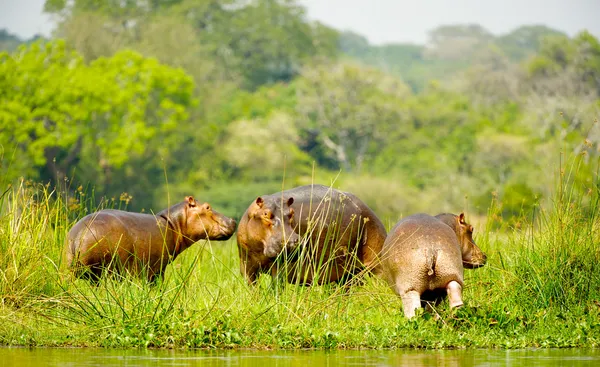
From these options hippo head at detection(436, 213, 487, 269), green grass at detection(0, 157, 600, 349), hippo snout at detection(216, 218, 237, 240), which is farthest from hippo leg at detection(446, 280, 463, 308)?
hippo snout at detection(216, 218, 237, 240)

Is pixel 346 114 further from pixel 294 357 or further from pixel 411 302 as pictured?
pixel 294 357

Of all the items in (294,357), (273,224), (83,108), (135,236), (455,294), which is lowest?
(83,108)

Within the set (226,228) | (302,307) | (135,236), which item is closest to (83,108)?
(226,228)

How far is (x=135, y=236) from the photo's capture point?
934 centimetres

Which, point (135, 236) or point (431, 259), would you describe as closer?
point (431, 259)

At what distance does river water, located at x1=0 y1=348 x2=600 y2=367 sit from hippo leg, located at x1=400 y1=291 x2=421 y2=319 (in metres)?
0.58

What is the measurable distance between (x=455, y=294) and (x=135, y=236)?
9.35ft

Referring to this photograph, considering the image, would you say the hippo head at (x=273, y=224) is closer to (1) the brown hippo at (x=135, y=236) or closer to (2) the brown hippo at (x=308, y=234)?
(2) the brown hippo at (x=308, y=234)

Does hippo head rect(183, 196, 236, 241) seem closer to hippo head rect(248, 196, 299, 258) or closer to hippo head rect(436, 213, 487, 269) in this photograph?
hippo head rect(248, 196, 299, 258)

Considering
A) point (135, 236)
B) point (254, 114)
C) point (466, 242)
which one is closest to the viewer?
point (466, 242)

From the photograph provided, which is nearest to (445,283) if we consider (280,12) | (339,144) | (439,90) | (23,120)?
(23,120)

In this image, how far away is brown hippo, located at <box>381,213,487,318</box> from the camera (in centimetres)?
777

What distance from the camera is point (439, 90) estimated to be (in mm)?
91562

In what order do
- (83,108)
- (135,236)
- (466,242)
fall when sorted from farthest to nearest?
1. (83,108)
2. (135,236)
3. (466,242)
